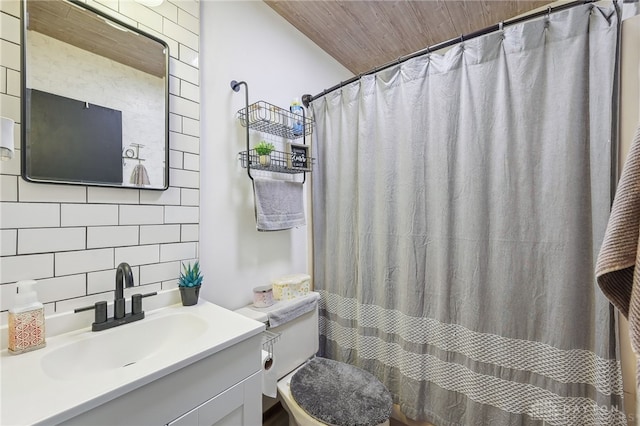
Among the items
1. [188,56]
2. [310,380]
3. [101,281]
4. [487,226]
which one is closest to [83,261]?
[101,281]

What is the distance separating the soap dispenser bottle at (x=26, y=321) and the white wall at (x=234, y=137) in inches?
21.7

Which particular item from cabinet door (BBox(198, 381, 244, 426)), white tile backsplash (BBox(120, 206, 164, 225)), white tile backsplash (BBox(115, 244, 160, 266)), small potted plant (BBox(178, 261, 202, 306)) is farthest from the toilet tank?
white tile backsplash (BBox(120, 206, 164, 225))

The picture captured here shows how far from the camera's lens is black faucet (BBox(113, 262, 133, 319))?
868 millimetres

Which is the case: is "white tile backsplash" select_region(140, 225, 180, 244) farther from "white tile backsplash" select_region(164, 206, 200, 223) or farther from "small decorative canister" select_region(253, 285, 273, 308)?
"small decorative canister" select_region(253, 285, 273, 308)

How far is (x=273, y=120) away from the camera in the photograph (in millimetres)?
1515

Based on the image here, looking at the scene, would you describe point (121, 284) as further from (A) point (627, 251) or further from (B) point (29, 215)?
(A) point (627, 251)

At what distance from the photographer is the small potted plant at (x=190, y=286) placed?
1095 millimetres

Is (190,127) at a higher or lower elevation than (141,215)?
higher

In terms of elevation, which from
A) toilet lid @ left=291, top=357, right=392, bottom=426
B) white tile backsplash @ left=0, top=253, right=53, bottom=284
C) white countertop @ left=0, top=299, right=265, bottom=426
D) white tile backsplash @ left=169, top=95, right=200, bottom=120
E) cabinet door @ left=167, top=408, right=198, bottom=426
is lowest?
toilet lid @ left=291, top=357, right=392, bottom=426

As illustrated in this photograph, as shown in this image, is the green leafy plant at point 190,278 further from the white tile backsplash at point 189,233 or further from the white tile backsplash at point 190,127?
the white tile backsplash at point 190,127

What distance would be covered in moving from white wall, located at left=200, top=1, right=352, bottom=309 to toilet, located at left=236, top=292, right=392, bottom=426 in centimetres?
21

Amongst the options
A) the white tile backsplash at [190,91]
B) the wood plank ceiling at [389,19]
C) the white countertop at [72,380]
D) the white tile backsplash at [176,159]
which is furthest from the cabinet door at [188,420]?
the wood plank ceiling at [389,19]

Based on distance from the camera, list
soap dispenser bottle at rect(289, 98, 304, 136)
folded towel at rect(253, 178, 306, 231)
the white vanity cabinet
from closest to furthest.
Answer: the white vanity cabinet
folded towel at rect(253, 178, 306, 231)
soap dispenser bottle at rect(289, 98, 304, 136)

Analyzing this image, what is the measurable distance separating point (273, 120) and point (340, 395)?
4.67 ft
